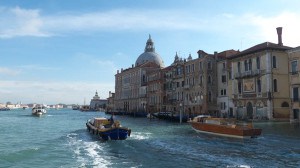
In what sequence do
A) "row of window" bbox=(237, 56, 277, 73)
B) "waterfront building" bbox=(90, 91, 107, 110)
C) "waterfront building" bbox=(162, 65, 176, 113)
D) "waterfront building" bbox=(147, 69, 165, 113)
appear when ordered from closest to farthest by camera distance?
"row of window" bbox=(237, 56, 277, 73) < "waterfront building" bbox=(162, 65, 176, 113) < "waterfront building" bbox=(147, 69, 165, 113) < "waterfront building" bbox=(90, 91, 107, 110)

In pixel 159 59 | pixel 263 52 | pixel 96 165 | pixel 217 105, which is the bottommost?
pixel 96 165

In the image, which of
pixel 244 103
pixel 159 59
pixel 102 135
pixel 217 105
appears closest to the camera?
pixel 102 135

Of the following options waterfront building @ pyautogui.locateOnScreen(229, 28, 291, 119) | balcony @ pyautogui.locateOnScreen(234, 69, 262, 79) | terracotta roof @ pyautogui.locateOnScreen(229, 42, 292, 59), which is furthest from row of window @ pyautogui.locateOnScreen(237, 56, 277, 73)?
terracotta roof @ pyautogui.locateOnScreen(229, 42, 292, 59)

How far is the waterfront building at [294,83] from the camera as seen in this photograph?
3666 cm

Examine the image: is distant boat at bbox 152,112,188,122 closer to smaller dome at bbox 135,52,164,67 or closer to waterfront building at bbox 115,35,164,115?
waterfront building at bbox 115,35,164,115

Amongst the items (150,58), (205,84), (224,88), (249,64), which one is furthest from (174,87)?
(150,58)

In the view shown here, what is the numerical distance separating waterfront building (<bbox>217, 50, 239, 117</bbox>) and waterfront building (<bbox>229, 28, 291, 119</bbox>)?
378cm

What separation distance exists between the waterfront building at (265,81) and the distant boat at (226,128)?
12.1 metres

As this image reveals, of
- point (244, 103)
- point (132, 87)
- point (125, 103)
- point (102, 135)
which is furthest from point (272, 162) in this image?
point (125, 103)

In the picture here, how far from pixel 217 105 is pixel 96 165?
37.0 meters

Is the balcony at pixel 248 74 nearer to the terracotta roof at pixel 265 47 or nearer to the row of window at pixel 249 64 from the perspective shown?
the row of window at pixel 249 64

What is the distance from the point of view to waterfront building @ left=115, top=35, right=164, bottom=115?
7631cm

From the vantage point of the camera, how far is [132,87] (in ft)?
270

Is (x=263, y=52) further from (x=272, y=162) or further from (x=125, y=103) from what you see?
(x=125, y=103)
